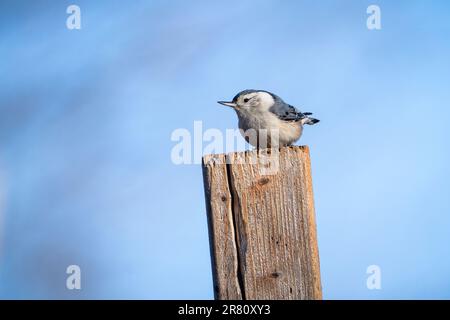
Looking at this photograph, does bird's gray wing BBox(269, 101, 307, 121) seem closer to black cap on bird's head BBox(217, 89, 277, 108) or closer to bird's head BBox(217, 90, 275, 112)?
bird's head BBox(217, 90, 275, 112)

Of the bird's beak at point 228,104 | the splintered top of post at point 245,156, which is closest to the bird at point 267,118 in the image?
A: the bird's beak at point 228,104

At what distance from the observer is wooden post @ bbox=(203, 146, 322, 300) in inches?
90.4

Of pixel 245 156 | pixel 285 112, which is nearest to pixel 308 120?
pixel 285 112

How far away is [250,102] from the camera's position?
5688 millimetres

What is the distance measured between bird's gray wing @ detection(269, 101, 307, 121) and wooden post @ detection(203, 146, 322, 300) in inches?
129

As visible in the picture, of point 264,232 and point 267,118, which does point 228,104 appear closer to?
point 267,118

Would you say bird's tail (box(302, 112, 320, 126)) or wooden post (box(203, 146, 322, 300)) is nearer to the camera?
wooden post (box(203, 146, 322, 300))

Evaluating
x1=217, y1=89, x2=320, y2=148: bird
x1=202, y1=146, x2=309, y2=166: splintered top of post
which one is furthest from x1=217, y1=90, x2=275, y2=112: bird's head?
x1=202, y1=146, x2=309, y2=166: splintered top of post

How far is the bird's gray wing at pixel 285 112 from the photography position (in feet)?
18.4

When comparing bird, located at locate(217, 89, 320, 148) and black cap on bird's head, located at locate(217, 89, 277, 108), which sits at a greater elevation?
black cap on bird's head, located at locate(217, 89, 277, 108)

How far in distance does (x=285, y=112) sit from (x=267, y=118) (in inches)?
10.3

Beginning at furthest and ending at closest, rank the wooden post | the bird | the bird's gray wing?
the bird's gray wing < the bird < the wooden post

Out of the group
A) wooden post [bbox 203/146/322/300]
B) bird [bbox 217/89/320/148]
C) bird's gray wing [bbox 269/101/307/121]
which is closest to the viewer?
wooden post [bbox 203/146/322/300]

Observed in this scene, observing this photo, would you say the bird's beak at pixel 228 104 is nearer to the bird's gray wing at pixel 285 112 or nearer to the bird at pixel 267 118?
the bird at pixel 267 118
